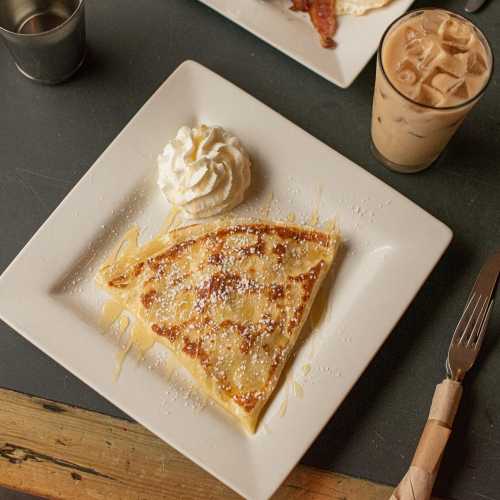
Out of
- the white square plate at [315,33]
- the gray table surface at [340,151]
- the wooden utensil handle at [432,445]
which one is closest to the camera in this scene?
the wooden utensil handle at [432,445]

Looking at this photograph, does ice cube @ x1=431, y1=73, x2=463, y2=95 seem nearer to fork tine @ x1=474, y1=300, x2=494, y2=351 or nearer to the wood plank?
fork tine @ x1=474, y1=300, x2=494, y2=351

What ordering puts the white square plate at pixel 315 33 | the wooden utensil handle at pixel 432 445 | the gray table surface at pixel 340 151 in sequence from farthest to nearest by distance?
the white square plate at pixel 315 33
the gray table surface at pixel 340 151
the wooden utensil handle at pixel 432 445

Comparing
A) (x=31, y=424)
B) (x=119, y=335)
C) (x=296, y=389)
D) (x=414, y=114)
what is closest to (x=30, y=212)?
(x=119, y=335)

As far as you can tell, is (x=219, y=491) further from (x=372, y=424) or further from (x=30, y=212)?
(x=30, y=212)

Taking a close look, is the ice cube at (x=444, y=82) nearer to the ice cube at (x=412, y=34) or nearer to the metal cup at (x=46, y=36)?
the ice cube at (x=412, y=34)

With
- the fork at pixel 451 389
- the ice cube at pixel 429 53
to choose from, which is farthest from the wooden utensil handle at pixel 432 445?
the ice cube at pixel 429 53

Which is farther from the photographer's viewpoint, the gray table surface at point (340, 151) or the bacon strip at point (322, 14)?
the bacon strip at point (322, 14)

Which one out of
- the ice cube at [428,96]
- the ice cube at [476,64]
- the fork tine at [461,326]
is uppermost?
the ice cube at [476,64]
